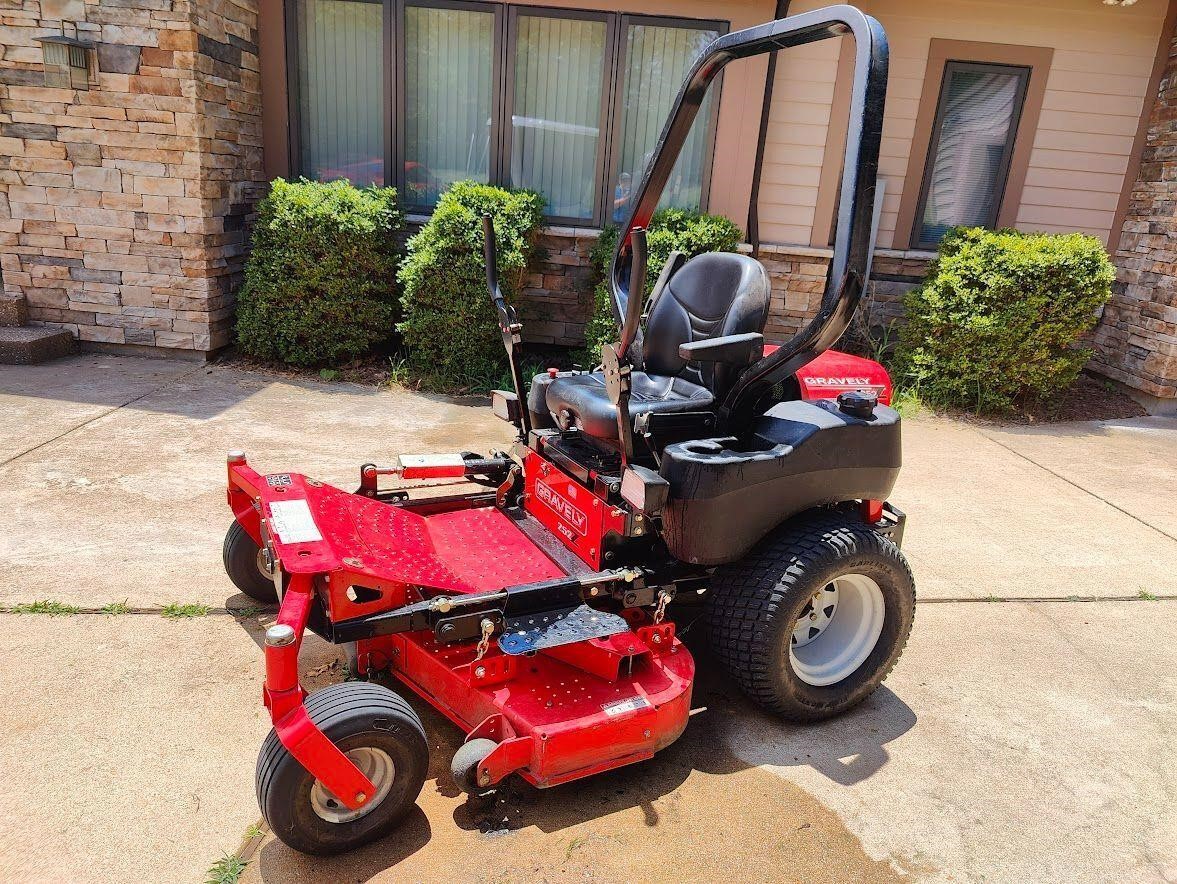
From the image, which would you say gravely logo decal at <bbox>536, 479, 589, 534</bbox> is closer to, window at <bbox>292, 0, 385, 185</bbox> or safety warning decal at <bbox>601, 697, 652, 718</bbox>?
safety warning decal at <bbox>601, 697, 652, 718</bbox>

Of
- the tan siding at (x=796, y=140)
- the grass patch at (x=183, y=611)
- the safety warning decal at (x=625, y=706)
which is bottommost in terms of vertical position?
the grass patch at (x=183, y=611)

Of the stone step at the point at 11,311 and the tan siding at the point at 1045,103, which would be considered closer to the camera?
the stone step at the point at 11,311

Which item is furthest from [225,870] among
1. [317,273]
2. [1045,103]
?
[1045,103]

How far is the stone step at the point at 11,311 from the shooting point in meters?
6.39

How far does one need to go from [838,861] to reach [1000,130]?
7.26 m

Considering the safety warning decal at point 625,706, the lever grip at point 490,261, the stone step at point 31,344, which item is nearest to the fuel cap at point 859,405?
the safety warning decal at point 625,706

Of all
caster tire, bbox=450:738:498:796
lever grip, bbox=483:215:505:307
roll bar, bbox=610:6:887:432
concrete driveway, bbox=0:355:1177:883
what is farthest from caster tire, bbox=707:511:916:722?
lever grip, bbox=483:215:505:307

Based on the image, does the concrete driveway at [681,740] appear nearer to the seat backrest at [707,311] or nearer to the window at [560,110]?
the seat backrest at [707,311]

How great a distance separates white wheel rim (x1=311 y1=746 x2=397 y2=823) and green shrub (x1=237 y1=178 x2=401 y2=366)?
187 inches

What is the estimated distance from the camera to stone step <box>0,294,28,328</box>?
6.39 meters

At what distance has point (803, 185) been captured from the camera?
276 inches

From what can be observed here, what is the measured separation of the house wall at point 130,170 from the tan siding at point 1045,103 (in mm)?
4238

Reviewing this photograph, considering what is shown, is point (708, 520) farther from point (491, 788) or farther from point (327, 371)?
point (327, 371)

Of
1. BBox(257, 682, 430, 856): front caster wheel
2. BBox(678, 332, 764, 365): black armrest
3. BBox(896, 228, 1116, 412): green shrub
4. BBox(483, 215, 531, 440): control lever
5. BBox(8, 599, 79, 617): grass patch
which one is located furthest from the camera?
BBox(896, 228, 1116, 412): green shrub
